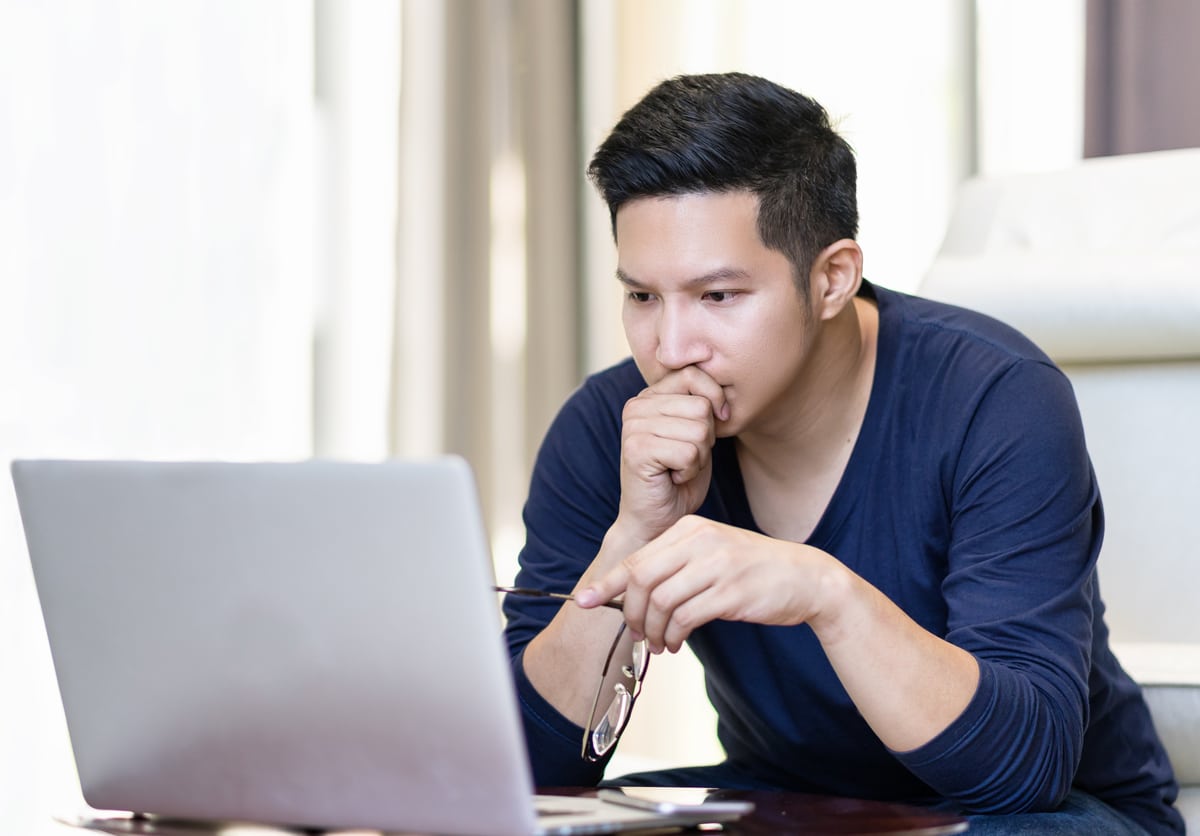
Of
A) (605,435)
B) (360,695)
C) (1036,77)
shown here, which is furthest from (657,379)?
(1036,77)

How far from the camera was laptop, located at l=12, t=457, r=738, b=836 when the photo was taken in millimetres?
749

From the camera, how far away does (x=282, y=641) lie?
80cm

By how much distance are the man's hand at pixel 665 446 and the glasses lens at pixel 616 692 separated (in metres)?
0.11

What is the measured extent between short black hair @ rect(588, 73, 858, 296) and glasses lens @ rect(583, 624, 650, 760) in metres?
0.40

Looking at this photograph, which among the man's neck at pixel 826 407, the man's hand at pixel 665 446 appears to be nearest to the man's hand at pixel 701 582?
the man's hand at pixel 665 446

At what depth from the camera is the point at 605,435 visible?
150 centimetres

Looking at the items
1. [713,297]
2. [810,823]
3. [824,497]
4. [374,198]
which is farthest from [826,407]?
[374,198]

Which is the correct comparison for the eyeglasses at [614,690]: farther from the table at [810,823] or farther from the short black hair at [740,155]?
the short black hair at [740,155]

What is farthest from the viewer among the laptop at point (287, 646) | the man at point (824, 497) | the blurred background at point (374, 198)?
the blurred background at point (374, 198)

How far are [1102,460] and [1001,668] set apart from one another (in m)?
0.95

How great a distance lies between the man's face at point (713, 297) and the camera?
131cm

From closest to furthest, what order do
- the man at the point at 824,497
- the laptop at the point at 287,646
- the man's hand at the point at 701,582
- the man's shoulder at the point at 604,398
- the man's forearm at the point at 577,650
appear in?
the laptop at the point at 287,646
the man's hand at the point at 701,582
the man at the point at 824,497
the man's forearm at the point at 577,650
the man's shoulder at the point at 604,398

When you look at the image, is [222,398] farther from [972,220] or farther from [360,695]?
[360,695]

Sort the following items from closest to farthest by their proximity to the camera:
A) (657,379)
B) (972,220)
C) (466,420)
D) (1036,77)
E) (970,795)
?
(970,795) → (657,379) → (972,220) → (466,420) → (1036,77)
